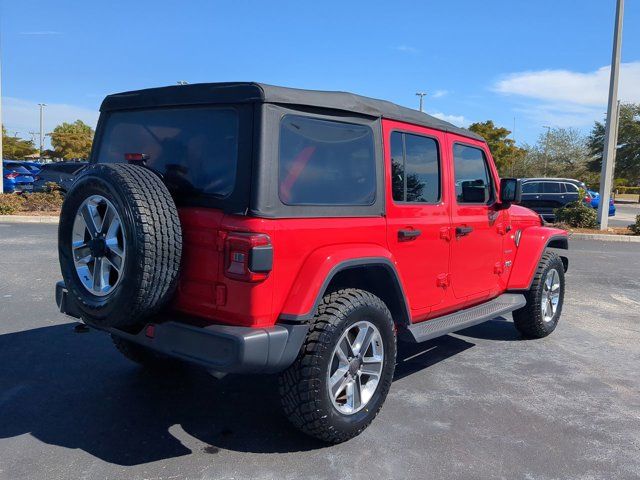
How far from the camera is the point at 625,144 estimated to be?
4419 centimetres

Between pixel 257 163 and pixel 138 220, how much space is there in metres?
0.68

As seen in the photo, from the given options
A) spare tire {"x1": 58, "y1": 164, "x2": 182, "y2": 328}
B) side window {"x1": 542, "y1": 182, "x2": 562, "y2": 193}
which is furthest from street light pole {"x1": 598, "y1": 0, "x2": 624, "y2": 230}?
spare tire {"x1": 58, "y1": 164, "x2": 182, "y2": 328}

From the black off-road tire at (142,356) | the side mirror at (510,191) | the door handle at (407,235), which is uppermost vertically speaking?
the side mirror at (510,191)

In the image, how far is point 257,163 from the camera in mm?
2963

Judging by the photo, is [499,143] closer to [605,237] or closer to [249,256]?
[605,237]

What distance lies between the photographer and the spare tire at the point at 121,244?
283cm

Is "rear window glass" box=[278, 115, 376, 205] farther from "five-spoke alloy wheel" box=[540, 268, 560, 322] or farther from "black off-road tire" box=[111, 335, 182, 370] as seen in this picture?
"five-spoke alloy wheel" box=[540, 268, 560, 322]

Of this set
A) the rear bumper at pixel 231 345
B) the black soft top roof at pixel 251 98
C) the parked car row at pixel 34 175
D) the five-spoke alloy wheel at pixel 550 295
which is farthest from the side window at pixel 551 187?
the rear bumper at pixel 231 345

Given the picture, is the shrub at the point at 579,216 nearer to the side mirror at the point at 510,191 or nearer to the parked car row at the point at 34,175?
the side mirror at the point at 510,191

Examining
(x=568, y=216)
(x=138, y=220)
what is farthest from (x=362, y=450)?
(x=568, y=216)

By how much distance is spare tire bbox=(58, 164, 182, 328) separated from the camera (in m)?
2.83

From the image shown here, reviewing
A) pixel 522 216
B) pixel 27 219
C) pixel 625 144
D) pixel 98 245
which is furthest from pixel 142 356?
pixel 625 144

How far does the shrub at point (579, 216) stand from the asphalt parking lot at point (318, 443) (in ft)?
39.9

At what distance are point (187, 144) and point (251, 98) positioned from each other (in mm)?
573
